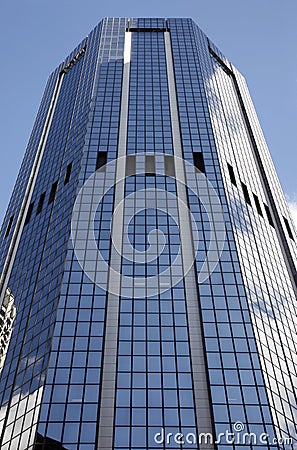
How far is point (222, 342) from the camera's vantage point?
5291 centimetres

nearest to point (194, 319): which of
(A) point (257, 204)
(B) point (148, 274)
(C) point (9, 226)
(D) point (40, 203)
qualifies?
(B) point (148, 274)

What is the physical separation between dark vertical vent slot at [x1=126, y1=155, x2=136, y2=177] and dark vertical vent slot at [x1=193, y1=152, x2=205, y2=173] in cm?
878

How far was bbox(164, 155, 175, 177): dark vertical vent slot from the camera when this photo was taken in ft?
243

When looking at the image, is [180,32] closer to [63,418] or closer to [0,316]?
[0,316]

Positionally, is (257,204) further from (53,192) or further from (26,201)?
(26,201)

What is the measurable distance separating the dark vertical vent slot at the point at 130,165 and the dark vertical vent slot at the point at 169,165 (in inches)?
179

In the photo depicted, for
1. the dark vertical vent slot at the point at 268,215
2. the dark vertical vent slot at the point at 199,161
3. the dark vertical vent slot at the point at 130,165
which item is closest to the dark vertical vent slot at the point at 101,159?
the dark vertical vent slot at the point at 130,165

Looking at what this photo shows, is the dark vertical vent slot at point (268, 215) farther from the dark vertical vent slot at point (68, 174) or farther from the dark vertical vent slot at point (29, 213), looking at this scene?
the dark vertical vent slot at point (29, 213)

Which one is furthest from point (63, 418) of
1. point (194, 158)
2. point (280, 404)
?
point (194, 158)

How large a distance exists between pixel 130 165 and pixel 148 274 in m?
21.1

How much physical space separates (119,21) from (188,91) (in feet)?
109

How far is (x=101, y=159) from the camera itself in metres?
76.3

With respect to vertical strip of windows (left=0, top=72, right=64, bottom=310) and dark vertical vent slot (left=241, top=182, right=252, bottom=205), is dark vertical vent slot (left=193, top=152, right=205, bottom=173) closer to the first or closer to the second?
dark vertical vent slot (left=241, top=182, right=252, bottom=205)

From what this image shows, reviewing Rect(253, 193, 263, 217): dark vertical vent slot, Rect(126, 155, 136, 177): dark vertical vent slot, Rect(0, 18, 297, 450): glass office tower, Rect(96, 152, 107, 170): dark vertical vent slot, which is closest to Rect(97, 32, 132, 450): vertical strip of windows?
Rect(0, 18, 297, 450): glass office tower
